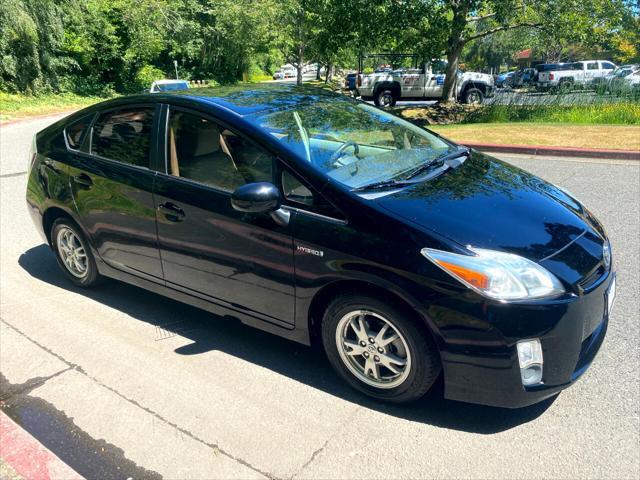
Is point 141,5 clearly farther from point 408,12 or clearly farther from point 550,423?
point 550,423

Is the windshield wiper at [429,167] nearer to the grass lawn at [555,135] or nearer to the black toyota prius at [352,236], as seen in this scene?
the black toyota prius at [352,236]

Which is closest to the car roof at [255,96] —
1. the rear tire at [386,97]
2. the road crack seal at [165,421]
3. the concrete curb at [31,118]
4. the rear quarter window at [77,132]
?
the rear quarter window at [77,132]

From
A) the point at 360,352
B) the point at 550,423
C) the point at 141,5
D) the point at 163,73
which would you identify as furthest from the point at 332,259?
the point at 163,73

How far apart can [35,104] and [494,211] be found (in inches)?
1037

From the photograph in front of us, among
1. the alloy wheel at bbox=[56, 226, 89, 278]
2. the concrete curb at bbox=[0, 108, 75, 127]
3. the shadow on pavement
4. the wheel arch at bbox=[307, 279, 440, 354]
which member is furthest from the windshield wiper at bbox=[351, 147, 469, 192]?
the concrete curb at bbox=[0, 108, 75, 127]

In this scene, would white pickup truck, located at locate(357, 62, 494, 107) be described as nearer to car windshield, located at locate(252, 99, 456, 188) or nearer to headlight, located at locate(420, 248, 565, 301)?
car windshield, located at locate(252, 99, 456, 188)

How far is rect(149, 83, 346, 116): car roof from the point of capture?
359cm

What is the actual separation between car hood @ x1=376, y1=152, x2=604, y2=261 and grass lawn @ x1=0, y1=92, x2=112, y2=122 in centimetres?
2047

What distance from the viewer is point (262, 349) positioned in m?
3.72

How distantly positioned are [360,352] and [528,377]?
0.87 meters

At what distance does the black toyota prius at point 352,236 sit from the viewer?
260cm

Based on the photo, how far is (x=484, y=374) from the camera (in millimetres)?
2617

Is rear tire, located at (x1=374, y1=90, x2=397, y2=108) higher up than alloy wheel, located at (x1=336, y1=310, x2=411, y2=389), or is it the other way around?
alloy wheel, located at (x1=336, y1=310, x2=411, y2=389)

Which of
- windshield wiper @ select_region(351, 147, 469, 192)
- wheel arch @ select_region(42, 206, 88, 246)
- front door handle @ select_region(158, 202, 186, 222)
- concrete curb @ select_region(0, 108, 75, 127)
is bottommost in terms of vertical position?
concrete curb @ select_region(0, 108, 75, 127)
